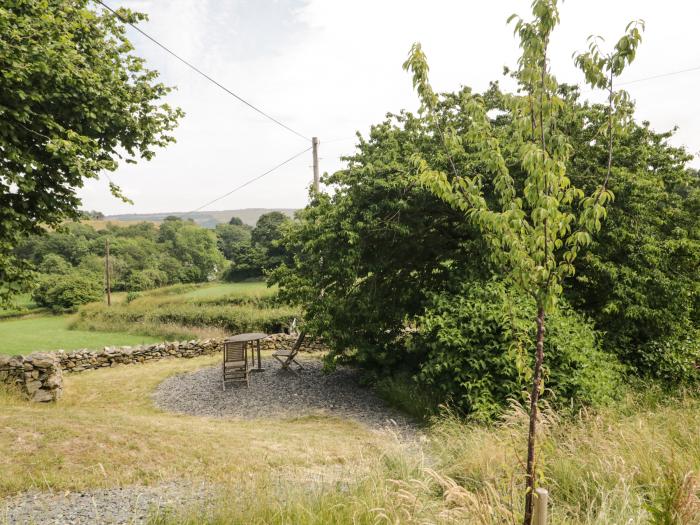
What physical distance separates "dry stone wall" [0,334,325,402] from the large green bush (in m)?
4.84

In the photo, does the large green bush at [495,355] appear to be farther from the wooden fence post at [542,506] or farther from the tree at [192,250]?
the tree at [192,250]

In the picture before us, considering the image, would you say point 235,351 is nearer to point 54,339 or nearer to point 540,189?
point 540,189

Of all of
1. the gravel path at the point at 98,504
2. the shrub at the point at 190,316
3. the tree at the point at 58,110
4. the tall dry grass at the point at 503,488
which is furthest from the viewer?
the shrub at the point at 190,316

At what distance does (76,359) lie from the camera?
14445 mm

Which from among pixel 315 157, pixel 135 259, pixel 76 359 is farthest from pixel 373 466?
pixel 135 259

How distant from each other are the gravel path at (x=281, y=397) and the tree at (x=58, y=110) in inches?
190

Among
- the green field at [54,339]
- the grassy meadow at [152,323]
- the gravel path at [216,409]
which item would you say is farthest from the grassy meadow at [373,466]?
the green field at [54,339]

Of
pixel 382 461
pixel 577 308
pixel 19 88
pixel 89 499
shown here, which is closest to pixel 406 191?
pixel 577 308

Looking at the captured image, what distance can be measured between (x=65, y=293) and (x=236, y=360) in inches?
1152

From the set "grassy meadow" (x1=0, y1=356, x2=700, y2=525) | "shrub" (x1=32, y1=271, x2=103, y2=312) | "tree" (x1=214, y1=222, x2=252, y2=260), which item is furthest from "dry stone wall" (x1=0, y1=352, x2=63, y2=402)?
"tree" (x1=214, y1=222, x2=252, y2=260)

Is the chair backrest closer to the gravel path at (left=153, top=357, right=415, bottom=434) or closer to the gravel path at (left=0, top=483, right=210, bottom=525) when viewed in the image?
the gravel path at (left=153, top=357, right=415, bottom=434)

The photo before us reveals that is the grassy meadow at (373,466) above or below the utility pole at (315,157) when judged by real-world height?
below

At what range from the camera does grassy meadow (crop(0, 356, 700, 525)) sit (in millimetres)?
3225

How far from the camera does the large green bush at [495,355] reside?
6.96 m
